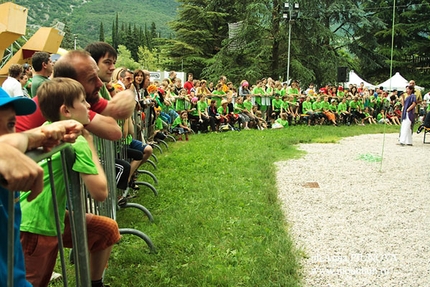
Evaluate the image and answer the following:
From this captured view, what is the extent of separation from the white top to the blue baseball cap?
744 centimetres

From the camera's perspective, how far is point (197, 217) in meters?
5.43

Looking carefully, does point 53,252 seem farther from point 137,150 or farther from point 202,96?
point 202,96

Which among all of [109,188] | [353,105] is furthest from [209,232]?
[353,105]

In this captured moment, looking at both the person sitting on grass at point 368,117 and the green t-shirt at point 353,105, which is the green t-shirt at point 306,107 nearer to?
the green t-shirt at point 353,105

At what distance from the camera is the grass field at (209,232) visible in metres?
3.88

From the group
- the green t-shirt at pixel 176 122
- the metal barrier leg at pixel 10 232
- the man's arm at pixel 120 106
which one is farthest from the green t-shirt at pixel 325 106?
the metal barrier leg at pixel 10 232

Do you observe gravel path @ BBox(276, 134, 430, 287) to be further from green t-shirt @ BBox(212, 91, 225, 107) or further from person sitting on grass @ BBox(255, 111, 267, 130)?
person sitting on grass @ BBox(255, 111, 267, 130)

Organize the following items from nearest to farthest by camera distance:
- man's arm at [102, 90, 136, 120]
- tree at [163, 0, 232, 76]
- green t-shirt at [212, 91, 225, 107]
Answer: man's arm at [102, 90, 136, 120]
green t-shirt at [212, 91, 225, 107]
tree at [163, 0, 232, 76]

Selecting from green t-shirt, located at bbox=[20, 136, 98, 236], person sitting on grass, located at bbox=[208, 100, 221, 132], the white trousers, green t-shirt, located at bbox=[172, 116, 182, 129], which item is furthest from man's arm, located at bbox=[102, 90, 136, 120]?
the white trousers

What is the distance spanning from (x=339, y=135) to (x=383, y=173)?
7635 mm

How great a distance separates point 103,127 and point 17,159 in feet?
6.58

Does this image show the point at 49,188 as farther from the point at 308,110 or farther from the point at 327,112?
the point at 327,112

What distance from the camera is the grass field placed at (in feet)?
12.7

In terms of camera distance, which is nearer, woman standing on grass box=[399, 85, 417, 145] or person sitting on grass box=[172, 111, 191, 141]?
person sitting on grass box=[172, 111, 191, 141]
